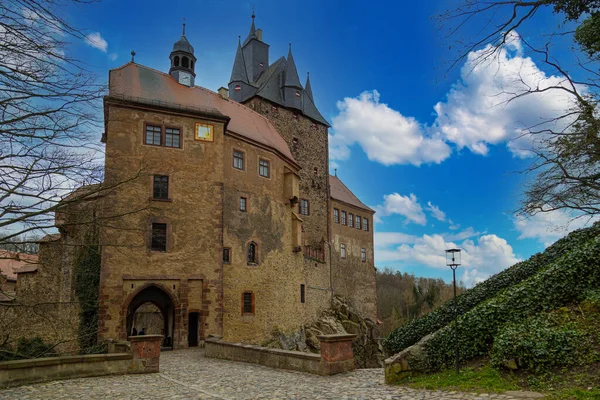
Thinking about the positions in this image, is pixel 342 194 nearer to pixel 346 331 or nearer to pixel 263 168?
pixel 346 331

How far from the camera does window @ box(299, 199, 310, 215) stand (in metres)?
36.6

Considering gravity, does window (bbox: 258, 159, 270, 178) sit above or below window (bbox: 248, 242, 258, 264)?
above

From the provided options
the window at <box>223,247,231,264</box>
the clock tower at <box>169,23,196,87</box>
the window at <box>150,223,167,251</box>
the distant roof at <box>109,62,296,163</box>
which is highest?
the clock tower at <box>169,23,196,87</box>

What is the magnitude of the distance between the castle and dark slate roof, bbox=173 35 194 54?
6 centimetres

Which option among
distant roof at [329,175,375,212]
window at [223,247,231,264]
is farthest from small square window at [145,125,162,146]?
distant roof at [329,175,375,212]

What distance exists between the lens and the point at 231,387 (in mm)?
10633

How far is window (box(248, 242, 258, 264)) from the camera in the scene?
25.2 meters

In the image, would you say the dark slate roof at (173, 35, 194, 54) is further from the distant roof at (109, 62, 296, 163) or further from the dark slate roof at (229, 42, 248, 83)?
the dark slate roof at (229, 42, 248, 83)

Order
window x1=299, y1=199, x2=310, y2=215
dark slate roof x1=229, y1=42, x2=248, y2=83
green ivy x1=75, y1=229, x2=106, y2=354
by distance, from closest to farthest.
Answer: green ivy x1=75, y1=229, x2=106, y2=354 → window x1=299, y1=199, x2=310, y2=215 → dark slate roof x1=229, y1=42, x2=248, y2=83

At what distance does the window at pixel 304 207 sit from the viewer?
36.6 m

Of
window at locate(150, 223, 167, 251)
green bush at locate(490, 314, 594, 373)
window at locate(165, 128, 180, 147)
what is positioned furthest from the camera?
window at locate(165, 128, 180, 147)

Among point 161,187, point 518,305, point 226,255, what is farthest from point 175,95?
point 518,305

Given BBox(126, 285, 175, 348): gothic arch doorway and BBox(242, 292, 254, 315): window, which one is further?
BBox(242, 292, 254, 315): window

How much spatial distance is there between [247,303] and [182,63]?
13721 millimetres
